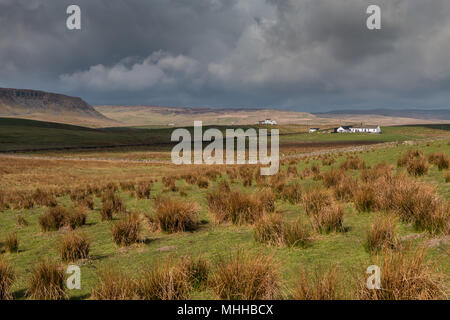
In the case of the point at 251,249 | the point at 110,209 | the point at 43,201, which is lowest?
the point at 43,201

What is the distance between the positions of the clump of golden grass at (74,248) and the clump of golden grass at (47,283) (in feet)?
6.10

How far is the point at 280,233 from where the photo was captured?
658 centimetres

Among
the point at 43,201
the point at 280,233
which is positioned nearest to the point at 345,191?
the point at 280,233

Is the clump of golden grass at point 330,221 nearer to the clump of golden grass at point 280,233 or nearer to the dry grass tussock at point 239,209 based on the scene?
the clump of golden grass at point 280,233

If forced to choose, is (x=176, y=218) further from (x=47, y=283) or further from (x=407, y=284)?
(x=407, y=284)

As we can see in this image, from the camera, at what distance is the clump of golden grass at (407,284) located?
362 cm

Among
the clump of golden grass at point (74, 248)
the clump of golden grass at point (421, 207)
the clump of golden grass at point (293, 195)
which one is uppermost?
the clump of golden grass at point (421, 207)

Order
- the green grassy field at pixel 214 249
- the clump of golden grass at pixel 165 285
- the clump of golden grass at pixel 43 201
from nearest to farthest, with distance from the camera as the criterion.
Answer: the clump of golden grass at pixel 165 285 < the green grassy field at pixel 214 249 < the clump of golden grass at pixel 43 201

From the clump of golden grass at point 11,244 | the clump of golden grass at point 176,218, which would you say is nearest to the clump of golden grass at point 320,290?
the clump of golden grass at point 176,218

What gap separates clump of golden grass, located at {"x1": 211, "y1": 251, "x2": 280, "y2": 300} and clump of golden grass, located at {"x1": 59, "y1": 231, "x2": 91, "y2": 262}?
4163mm

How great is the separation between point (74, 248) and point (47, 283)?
207 centimetres
